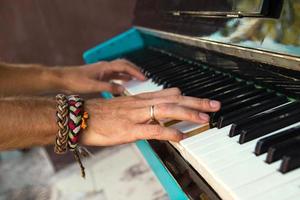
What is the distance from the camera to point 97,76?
57.8 inches

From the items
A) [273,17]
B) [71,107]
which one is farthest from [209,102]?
[71,107]

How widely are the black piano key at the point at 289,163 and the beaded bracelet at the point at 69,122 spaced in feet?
1.50

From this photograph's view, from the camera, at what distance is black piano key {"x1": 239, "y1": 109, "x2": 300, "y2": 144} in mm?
638

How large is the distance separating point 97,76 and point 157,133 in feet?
2.53

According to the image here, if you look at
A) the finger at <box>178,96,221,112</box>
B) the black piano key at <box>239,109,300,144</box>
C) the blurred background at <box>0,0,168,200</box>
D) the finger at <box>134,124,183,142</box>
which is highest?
the black piano key at <box>239,109,300,144</box>

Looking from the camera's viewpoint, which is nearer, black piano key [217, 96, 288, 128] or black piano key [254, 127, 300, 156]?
black piano key [254, 127, 300, 156]

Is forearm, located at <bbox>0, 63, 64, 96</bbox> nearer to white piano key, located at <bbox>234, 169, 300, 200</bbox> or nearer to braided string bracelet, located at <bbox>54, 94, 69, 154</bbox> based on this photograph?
braided string bracelet, located at <bbox>54, 94, 69, 154</bbox>

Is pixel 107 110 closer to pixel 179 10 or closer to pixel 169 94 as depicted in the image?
pixel 169 94

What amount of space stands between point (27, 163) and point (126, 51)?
1.33 metres

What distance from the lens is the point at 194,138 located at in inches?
28.2

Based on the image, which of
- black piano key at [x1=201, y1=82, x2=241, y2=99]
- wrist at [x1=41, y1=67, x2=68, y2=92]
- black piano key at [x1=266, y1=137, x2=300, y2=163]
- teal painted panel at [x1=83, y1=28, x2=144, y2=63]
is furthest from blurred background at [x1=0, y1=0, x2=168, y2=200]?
black piano key at [x1=266, y1=137, x2=300, y2=163]

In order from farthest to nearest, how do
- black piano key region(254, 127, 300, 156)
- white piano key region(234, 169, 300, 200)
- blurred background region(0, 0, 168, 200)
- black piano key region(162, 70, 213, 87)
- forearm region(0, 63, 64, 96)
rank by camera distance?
blurred background region(0, 0, 168, 200)
forearm region(0, 63, 64, 96)
black piano key region(162, 70, 213, 87)
black piano key region(254, 127, 300, 156)
white piano key region(234, 169, 300, 200)

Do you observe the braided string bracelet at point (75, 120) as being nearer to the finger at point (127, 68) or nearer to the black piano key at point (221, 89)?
the black piano key at point (221, 89)


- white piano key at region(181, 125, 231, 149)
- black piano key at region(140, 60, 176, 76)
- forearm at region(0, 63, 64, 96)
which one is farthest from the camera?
forearm at region(0, 63, 64, 96)
